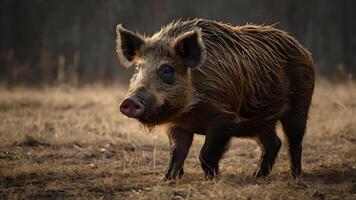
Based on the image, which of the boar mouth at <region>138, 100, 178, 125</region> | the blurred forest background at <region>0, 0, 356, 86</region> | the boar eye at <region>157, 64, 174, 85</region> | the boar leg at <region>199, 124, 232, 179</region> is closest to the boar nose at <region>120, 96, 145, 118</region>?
the boar mouth at <region>138, 100, 178, 125</region>

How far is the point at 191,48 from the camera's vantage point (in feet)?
18.3

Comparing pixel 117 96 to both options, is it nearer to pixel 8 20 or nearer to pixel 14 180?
pixel 14 180

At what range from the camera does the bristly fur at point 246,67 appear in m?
5.71

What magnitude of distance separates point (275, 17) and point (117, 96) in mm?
9630

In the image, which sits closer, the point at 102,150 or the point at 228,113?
the point at 228,113

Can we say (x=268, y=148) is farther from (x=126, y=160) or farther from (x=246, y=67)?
(x=126, y=160)

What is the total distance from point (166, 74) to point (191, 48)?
32 cm

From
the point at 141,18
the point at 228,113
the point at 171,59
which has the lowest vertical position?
the point at 228,113

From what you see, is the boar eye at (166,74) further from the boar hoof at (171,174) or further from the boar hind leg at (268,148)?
the boar hind leg at (268,148)

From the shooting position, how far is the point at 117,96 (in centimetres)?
1337

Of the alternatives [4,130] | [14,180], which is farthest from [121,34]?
[4,130]

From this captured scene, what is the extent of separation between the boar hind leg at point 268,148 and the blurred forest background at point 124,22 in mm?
14495

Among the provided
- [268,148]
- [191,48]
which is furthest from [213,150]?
[268,148]

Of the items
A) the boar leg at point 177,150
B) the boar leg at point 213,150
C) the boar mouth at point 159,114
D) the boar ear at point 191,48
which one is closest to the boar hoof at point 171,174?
the boar leg at point 177,150
